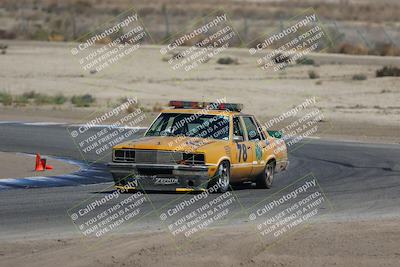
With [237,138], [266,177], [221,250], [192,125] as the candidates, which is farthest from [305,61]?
[221,250]

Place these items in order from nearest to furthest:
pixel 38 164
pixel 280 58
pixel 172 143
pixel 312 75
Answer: pixel 172 143, pixel 38 164, pixel 312 75, pixel 280 58

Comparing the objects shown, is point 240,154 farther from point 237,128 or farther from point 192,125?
point 192,125

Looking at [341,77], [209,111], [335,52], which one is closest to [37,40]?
[335,52]

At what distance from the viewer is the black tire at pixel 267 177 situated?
59.9ft

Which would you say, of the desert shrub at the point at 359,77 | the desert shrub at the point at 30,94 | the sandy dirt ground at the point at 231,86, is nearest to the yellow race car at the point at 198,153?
the sandy dirt ground at the point at 231,86

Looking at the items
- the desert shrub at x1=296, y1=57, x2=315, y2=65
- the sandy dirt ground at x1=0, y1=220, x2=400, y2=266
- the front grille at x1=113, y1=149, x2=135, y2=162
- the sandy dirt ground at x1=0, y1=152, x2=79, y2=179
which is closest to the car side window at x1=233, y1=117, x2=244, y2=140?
the front grille at x1=113, y1=149, x2=135, y2=162

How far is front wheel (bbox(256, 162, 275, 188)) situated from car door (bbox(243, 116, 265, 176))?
0.41ft

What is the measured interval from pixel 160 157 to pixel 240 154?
1.64 metres

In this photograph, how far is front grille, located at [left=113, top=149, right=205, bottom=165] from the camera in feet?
53.6

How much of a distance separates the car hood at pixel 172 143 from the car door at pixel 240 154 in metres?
0.33

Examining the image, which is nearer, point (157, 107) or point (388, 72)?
point (157, 107)

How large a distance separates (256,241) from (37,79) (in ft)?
111

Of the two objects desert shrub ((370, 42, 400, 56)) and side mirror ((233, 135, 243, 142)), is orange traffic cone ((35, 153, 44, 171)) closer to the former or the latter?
side mirror ((233, 135, 243, 142))

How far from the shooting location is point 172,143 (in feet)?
54.5
